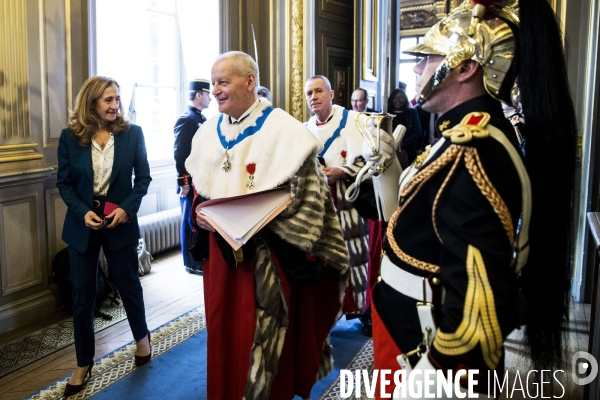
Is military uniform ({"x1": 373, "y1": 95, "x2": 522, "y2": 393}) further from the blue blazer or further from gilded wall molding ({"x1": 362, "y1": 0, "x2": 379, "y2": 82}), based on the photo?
gilded wall molding ({"x1": 362, "y1": 0, "x2": 379, "y2": 82})

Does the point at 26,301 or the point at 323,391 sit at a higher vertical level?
the point at 26,301

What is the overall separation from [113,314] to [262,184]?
2176 mm

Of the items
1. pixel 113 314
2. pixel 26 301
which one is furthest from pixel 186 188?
pixel 26 301

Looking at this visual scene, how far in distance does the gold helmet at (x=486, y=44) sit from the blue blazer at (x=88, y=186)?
6.42ft

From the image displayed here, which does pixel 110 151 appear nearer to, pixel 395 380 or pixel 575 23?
pixel 395 380

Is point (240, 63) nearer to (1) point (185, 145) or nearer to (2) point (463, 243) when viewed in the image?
(2) point (463, 243)

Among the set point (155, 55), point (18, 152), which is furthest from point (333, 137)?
point (155, 55)

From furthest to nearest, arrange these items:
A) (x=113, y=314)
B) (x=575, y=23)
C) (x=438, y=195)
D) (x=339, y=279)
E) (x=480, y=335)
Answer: (x=575, y=23) < (x=113, y=314) < (x=339, y=279) < (x=438, y=195) < (x=480, y=335)

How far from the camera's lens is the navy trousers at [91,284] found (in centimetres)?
271

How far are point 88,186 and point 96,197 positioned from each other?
0.24 ft

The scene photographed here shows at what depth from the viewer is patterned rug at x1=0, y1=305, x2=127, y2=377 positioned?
10.1 ft

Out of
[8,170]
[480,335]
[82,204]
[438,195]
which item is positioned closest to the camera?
[480,335]

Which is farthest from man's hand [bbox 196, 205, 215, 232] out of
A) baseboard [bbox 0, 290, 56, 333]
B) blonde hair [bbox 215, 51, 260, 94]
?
baseboard [bbox 0, 290, 56, 333]

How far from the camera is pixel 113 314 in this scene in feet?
12.7
